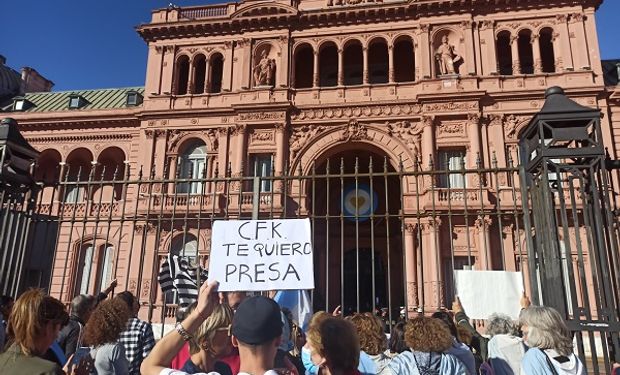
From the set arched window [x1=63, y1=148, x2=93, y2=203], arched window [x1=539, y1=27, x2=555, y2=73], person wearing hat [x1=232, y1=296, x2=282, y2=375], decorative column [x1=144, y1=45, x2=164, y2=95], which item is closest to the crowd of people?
person wearing hat [x1=232, y1=296, x2=282, y2=375]

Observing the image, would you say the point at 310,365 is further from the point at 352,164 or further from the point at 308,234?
the point at 352,164

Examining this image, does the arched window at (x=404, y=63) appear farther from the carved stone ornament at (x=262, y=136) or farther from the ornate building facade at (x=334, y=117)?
the carved stone ornament at (x=262, y=136)

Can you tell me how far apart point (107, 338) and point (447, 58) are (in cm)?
1990

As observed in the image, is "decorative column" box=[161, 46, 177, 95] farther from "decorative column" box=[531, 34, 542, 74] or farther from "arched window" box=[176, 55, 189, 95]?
"decorative column" box=[531, 34, 542, 74]

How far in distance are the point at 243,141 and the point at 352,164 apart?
5958 mm

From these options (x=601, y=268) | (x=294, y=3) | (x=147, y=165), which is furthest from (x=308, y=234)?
(x=294, y=3)

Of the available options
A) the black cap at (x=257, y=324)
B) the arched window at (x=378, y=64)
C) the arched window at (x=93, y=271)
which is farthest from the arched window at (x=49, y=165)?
the black cap at (x=257, y=324)

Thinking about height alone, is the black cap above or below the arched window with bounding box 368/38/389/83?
below

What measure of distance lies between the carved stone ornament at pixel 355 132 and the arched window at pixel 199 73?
8.20 m

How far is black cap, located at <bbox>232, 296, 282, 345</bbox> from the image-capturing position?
2.45m

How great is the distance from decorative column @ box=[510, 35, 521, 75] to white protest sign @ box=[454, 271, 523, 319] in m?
16.9

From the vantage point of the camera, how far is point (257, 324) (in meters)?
2.45

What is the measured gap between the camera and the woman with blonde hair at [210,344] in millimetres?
3051

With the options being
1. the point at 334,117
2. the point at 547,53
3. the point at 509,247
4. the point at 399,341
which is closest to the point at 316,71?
the point at 334,117
